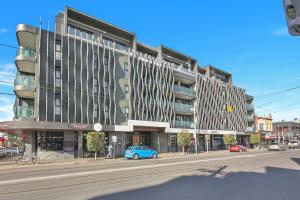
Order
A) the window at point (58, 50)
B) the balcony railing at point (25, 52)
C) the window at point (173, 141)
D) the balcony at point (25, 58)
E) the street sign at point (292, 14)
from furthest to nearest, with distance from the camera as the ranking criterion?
the window at point (173, 141), the window at point (58, 50), the balcony railing at point (25, 52), the balcony at point (25, 58), the street sign at point (292, 14)

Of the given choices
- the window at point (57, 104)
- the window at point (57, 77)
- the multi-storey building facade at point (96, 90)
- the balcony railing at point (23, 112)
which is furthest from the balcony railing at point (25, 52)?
the balcony railing at point (23, 112)

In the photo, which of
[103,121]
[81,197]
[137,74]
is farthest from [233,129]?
[81,197]

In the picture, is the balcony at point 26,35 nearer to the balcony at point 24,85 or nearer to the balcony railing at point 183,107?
the balcony at point 24,85

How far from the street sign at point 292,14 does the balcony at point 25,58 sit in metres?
31.6

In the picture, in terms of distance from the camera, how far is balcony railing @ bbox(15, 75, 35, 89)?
30.8 meters

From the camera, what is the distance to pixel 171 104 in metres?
48.7

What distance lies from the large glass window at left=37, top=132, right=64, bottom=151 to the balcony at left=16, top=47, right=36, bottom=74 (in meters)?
7.32

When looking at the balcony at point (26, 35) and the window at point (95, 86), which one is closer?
the balcony at point (26, 35)

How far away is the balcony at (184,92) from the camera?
167 ft

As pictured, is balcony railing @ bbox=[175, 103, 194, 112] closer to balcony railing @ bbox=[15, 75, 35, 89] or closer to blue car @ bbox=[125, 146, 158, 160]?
blue car @ bbox=[125, 146, 158, 160]

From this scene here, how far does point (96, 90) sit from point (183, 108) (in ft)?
61.7

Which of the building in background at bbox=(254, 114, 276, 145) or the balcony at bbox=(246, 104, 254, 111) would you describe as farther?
the building in background at bbox=(254, 114, 276, 145)

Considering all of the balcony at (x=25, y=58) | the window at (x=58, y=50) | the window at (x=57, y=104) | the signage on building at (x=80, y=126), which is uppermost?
the window at (x=58, y=50)

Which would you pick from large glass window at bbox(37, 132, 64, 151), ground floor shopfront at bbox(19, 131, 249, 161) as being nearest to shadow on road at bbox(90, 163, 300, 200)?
ground floor shopfront at bbox(19, 131, 249, 161)
